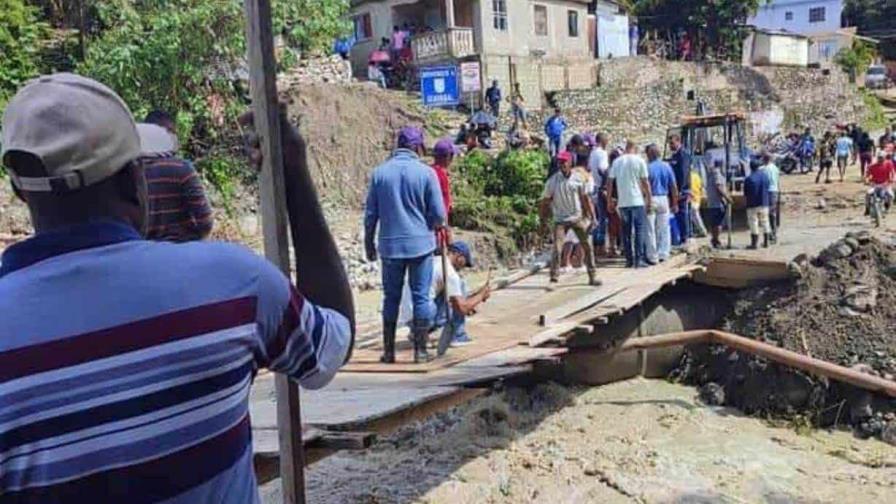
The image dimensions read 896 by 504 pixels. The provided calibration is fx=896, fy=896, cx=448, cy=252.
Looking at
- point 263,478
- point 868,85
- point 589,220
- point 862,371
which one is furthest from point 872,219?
point 868,85

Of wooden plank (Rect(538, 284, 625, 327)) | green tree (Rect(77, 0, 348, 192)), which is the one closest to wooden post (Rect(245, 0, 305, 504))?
wooden plank (Rect(538, 284, 625, 327))

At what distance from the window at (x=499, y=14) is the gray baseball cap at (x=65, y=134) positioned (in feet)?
89.6

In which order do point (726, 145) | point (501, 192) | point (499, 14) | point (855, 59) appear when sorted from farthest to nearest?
point (855, 59) < point (499, 14) < point (501, 192) < point (726, 145)

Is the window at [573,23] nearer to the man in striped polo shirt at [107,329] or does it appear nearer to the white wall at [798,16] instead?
the white wall at [798,16]

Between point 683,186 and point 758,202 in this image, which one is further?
point 758,202

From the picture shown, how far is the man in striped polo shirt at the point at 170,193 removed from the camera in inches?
126

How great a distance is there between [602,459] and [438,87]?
15497 millimetres

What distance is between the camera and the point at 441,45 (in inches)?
1024

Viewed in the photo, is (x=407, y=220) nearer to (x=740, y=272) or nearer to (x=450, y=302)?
(x=450, y=302)

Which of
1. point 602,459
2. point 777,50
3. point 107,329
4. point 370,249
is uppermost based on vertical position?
point 777,50

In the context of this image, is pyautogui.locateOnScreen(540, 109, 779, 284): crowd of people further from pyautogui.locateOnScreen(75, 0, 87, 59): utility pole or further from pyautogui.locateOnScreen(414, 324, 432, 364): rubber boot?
pyautogui.locateOnScreen(75, 0, 87, 59): utility pole

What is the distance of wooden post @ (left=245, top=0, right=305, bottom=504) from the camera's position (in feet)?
6.86

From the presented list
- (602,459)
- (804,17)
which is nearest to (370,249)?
(602,459)

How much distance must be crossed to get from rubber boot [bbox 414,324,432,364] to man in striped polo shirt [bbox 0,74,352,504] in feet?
15.9
